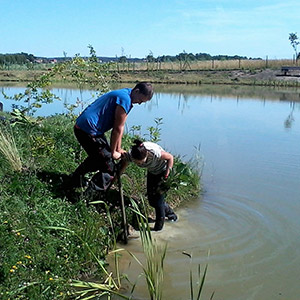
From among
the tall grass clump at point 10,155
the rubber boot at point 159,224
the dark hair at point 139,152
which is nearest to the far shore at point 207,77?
the tall grass clump at point 10,155

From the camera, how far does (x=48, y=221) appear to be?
4.82 m

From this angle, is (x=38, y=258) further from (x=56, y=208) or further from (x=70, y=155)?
(x=70, y=155)

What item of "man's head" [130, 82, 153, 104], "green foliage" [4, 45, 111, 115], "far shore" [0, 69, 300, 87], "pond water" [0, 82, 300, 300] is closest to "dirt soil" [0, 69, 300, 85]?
"far shore" [0, 69, 300, 87]

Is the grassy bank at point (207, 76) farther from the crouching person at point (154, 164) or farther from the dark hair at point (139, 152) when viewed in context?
the dark hair at point (139, 152)

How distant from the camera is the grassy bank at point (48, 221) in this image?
13.2 ft

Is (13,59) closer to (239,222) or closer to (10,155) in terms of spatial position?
(10,155)

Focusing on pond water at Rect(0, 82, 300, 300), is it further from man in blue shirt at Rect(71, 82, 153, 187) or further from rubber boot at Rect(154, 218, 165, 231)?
man in blue shirt at Rect(71, 82, 153, 187)

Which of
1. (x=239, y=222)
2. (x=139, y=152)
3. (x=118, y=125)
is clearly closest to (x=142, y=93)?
(x=118, y=125)

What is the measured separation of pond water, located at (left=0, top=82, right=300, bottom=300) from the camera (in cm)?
468

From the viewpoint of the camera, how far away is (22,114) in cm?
750

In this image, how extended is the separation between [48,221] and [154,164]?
1.48m

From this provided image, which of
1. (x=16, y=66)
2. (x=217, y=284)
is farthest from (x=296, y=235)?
(x=16, y=66)

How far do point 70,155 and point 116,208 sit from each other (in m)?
1.38

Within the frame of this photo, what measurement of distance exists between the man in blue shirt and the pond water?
→ 3.74ft
